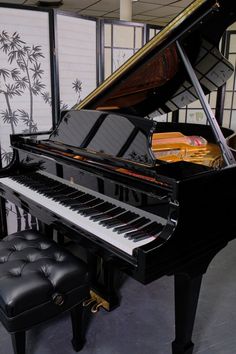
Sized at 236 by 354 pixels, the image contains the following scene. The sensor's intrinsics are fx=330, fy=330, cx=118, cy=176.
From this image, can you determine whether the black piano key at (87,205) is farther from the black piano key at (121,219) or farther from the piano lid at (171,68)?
the piano lid at (171,68)

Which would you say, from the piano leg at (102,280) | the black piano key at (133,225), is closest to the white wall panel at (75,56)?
the piano leg at (102,280)

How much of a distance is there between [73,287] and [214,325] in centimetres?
108

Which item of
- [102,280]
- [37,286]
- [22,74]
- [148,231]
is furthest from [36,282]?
[22,74]

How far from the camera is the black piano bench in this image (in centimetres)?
152

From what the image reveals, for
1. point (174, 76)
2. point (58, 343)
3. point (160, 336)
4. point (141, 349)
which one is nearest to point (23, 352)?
point (58, 343)

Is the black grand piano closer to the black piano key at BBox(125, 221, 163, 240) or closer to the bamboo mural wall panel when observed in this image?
the black piano key at BBox(125, 221, 163, 240)

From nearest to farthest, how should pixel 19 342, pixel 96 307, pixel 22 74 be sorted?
pixel 19 342
pixel 96 307
pixel 22 74

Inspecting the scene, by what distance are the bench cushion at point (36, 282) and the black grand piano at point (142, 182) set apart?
16 centimetres

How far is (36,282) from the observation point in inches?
62.4

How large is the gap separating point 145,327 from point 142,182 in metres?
1.15

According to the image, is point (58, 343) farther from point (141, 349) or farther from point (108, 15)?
point (108, 15)

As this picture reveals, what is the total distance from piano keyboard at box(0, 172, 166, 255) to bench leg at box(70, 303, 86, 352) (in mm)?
520

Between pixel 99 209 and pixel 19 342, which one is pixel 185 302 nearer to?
pixel 99 209

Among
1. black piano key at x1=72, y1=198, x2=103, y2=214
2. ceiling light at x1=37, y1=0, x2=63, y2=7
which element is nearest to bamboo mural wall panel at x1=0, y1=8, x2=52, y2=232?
black piano key at x1=72, y1=198, x2=103, y2=214
